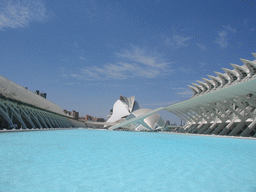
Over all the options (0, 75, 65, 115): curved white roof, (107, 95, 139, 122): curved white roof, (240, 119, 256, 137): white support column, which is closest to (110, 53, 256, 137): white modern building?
(240, 119, 256, 137): white support column

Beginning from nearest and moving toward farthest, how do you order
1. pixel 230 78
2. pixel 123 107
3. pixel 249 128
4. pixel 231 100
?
pixel 249 128 < pixel 231 100 < pixel 230 78 < pixel 123 107

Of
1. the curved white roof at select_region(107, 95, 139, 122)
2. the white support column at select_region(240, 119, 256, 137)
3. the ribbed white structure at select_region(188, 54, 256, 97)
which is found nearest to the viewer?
the white support column at select_region(240, 119, 256, 137)

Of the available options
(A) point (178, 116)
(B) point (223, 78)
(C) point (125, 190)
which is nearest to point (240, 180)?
(C) point (125, 190)

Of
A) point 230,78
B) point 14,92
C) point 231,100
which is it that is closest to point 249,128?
point 231,100

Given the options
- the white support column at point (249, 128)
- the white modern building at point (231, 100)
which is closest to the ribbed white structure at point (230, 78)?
the white modern building at point (231, 100)

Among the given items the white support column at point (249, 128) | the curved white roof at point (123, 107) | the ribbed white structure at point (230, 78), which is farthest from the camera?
the curved white roof at point (123, 107)

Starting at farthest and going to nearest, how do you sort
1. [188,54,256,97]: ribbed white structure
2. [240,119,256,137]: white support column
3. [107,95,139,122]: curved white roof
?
1. [107,95,139,122]: curved white roof
2. [188,54,256,97]: ribbed white structure
3. [240,119,256,137]: white support column

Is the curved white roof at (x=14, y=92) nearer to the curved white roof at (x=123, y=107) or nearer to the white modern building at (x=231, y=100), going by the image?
the white modern building at (x=231, y=100)

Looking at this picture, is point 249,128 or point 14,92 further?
point 14,92

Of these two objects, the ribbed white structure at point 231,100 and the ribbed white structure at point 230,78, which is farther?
the ribbed white structure at point 230,78

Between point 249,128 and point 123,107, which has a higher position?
point 123,107

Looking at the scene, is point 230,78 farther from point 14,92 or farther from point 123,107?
point 123,107

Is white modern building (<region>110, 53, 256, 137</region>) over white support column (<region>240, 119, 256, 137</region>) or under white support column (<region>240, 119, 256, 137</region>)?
over

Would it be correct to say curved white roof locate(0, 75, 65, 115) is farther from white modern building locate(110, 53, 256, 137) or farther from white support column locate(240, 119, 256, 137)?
white support column locate(240, 119, 256, 137)
